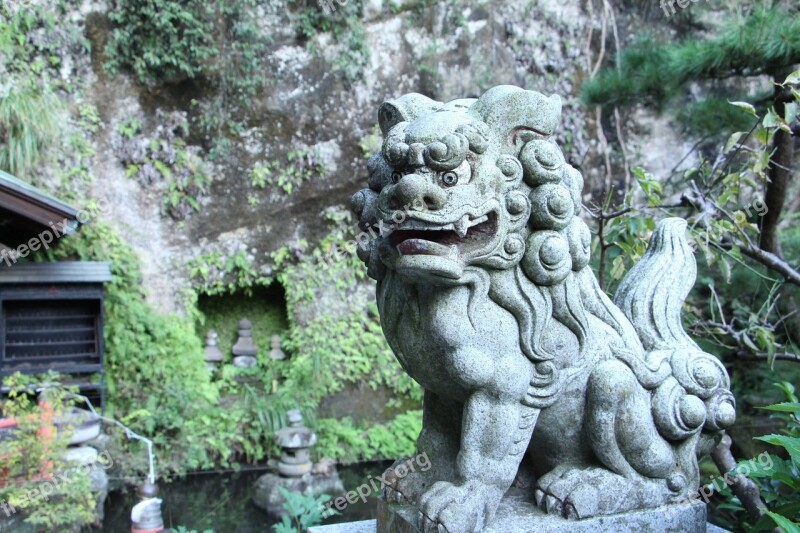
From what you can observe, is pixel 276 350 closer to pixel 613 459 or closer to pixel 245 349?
pixel 245 349

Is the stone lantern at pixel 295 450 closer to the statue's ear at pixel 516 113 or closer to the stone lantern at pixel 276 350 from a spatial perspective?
the stone lantern at pixel 276 350

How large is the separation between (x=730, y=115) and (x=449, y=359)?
3.36 meters

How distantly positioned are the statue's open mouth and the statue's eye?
0.10 metres

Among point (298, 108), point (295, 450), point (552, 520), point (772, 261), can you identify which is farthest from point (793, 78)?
point (298, 108)

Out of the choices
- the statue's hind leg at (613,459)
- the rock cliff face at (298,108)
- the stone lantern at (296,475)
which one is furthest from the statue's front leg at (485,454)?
the rock cliff face at (298,108)

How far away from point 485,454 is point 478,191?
74 cm

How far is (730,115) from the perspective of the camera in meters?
4.58

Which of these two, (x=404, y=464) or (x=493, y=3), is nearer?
(x=404, y=464)

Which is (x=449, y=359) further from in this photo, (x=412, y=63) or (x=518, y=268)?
(x=412, y=63)

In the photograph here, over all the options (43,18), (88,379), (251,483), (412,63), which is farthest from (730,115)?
(43,18)

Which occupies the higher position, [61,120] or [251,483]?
Result: [61,120]

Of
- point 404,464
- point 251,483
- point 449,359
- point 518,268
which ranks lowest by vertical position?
point 251,483

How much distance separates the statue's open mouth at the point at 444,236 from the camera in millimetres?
2021

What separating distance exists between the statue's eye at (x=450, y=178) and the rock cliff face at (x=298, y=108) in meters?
5.39
